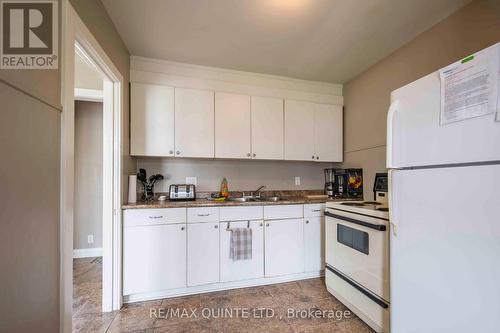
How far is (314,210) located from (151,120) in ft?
6.93

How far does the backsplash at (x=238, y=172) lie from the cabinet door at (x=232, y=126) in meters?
0.33

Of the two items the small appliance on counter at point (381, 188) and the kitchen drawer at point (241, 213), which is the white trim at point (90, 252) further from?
the small appliance on counter at point (381, 188)

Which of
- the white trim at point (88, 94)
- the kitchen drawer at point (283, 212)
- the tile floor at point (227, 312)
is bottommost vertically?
the tile floor at point (227, 312)

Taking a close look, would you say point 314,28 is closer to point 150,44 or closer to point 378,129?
point 378,129

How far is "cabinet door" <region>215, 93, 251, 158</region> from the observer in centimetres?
256

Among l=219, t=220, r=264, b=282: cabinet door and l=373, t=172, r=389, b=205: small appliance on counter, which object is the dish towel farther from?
l=373, t=172, r=389, b=205: small appliance on counter

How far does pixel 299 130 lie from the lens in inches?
113

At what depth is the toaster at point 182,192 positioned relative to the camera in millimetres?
2454

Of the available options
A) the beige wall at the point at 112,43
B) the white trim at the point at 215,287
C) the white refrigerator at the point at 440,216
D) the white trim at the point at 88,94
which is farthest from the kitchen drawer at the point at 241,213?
the white trim at the point at 88,94

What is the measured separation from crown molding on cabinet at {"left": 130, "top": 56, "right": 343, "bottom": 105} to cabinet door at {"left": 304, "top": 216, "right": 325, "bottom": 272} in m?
1.63

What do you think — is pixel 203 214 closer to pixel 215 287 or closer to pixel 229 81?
pixel 215 287

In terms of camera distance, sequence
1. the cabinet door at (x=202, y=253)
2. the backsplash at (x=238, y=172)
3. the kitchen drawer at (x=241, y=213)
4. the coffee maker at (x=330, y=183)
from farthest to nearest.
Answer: the coffee maker at (x=330, y=183) → the backsplash at (x=238, y=172) → the kitchen drawer at (x=241, y=213) → the cabinet door at (x=202, y=253)

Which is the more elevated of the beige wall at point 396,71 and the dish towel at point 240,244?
the beige wall at point 396,71

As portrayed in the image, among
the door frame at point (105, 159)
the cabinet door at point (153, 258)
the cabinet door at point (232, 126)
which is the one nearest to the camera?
the door frame at point (105, 159)
